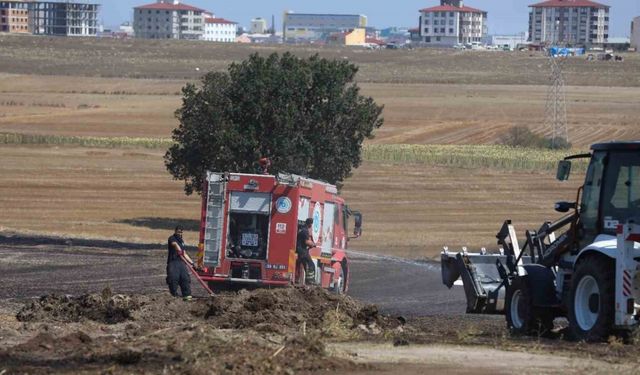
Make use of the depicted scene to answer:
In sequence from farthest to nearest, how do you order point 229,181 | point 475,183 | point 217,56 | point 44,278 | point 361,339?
1. point 217,56
2. point 475,183
3. point 44,278
4. point 229,181
5. point 361,339

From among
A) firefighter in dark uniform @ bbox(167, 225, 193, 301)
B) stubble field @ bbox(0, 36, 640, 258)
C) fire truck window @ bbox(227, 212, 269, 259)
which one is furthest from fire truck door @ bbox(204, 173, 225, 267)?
stubble field @ bbox(0, 36, 640, 258)

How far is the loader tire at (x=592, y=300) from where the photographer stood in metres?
14.5

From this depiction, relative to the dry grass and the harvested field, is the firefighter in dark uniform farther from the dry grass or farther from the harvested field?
the harvested field

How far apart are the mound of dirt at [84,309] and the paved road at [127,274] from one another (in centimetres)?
407

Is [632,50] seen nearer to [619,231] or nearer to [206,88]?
[206,88]

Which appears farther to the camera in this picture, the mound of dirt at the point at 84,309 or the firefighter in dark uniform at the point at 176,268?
the firefighter in dark uniform at the point at 176,268

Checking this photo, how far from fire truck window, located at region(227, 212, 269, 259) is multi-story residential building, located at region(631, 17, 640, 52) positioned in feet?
559

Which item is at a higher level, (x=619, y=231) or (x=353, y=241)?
(x=619, y=231)

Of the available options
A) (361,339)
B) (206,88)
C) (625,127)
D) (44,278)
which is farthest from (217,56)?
(361,339)

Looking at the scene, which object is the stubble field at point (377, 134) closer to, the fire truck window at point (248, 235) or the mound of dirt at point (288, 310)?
the fire truck window at point (248, 235)

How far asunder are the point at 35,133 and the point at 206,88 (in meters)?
33.2

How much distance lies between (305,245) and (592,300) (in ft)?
30.2

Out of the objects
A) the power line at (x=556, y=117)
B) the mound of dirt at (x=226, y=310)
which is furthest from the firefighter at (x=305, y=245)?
the power line at (x=556, y=117)

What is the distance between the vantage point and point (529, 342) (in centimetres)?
1507
